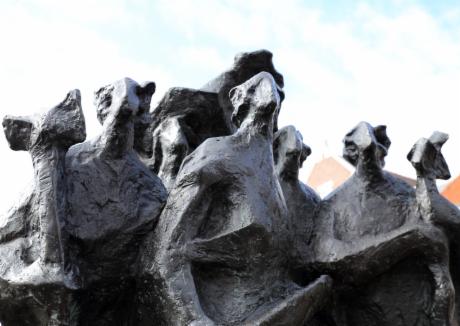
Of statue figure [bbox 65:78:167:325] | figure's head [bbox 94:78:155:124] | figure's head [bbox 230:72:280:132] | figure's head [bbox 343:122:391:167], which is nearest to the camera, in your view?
statue figure [bbox 65:78:167:325]

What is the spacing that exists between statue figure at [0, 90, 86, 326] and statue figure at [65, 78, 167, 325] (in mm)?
117

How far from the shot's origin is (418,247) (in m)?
3.48

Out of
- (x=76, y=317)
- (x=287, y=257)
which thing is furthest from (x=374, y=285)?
(x=76, y=317)

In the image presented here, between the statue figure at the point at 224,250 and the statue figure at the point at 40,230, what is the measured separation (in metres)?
0.45

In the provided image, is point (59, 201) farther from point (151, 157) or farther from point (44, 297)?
point (151, 157)

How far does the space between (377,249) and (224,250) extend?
0.87m

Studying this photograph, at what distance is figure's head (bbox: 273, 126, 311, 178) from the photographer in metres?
3.86

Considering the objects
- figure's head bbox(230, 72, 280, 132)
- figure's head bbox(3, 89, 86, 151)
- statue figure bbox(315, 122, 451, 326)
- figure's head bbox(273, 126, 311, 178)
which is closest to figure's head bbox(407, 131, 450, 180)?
statue figure bbox(315, 122, 451, 326)

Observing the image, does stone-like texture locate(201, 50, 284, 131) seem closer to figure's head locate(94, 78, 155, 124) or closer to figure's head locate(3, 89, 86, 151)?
figure's head locate(94, 78, 155, 124)

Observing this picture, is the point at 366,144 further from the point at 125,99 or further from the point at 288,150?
the point at 125,99

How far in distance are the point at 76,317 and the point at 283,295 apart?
934 mm

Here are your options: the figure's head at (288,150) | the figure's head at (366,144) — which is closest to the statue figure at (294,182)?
the figure's head at (288,150)

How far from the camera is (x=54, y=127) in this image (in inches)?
120

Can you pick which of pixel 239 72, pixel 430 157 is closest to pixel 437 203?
pixel 430 157
